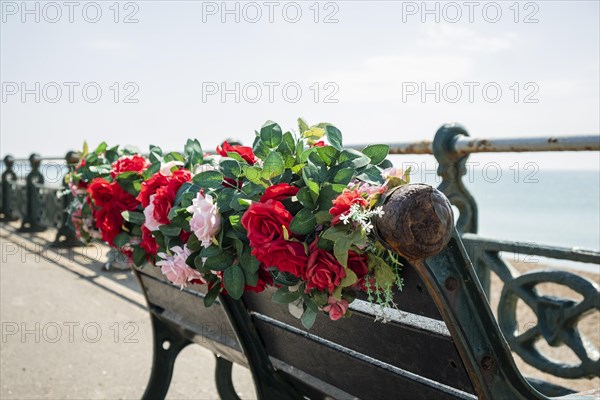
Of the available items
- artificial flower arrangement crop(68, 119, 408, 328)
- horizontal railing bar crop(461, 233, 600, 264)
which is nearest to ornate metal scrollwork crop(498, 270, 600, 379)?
horizontal railing bar crop(461, 233, 600, 264)

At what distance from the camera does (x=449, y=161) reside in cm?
341

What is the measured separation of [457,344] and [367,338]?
34 centimetres

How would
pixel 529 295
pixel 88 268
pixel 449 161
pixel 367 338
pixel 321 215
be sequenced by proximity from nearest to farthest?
pixel 321 215
pixel 367 338
pixel 529 295
pixel 449 161
pixel 88 268

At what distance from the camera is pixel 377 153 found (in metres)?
1.53

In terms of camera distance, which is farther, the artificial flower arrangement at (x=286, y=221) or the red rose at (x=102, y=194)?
the red rose at (x=102, y=194)

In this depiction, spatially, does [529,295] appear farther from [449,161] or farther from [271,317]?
[271,317]

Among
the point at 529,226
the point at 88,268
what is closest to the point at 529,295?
the point at 88,268

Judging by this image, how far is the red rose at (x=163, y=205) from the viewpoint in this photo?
6.44 feet

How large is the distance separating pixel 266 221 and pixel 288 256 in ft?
0.31

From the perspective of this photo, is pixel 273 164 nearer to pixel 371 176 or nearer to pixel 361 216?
pixel 371 176

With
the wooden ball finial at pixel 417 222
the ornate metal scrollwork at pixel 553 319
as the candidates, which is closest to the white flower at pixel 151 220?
the wooden ball finial at pixel 417 222

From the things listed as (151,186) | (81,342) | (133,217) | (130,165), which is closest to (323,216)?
(151,186)

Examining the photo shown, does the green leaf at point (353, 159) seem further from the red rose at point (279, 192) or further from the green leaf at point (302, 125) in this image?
the green leaf at point (302, 125)

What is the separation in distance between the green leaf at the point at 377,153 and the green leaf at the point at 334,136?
0.22ft
